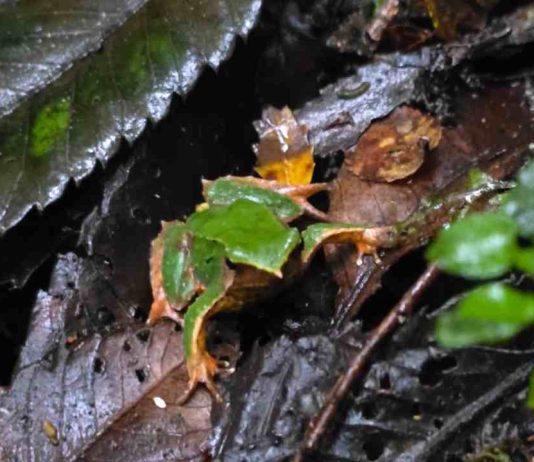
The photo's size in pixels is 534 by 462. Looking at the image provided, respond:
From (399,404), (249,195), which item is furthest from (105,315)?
(399,404)

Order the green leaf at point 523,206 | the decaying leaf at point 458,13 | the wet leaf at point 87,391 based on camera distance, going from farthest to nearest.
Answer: the decaying leaf at point 458,13
the wet leaf at point 87,391
the green leaf at point 523,206

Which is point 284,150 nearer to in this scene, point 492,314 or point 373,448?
point 373,448

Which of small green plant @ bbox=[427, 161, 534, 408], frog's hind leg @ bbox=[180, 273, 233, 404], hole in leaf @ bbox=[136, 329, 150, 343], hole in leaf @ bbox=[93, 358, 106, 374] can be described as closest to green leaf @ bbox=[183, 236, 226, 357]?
frog's hind leg @ bbox=[180, 273, 233, 404]

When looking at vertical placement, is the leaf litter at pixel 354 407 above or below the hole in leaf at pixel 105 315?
below

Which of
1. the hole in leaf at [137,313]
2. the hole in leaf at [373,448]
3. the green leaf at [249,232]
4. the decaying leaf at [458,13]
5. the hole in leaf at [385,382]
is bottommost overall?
the hole in leaf at [373,448]

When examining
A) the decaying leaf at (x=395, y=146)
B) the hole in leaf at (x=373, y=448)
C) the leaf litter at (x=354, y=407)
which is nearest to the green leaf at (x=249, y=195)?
the decaying leaf at (x=395, y=146)

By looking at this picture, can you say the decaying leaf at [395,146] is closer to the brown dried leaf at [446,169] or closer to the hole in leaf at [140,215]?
the brown dried leaf at [446,169]

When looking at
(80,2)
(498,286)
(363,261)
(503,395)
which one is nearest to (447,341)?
(498,286)
